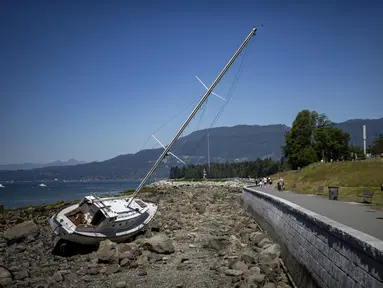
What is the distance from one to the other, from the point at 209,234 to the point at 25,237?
39.1 ft

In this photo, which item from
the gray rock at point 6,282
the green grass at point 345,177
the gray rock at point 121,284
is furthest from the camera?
the green grass at point 345,177

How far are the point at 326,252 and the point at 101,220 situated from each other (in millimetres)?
13794

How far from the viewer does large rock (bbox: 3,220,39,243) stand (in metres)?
21.9

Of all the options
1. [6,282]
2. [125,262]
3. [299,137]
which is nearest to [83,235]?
[125,262]

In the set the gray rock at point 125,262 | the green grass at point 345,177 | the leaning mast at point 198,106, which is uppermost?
the leaning mast at point 198,106

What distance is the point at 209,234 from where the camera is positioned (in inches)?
931

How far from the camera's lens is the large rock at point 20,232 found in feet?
71.8

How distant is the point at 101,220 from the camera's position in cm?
1984

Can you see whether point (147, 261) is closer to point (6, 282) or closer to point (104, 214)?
point (104, 214)

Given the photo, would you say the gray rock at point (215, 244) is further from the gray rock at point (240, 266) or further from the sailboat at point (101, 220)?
the sailboat at point (101, 220)

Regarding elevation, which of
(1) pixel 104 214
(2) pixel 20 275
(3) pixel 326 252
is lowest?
(2) pixel 20 275

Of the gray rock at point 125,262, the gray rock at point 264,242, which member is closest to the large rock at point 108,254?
the gray rock at point 125,262

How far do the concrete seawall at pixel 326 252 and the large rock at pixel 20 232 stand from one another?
53.2 feet

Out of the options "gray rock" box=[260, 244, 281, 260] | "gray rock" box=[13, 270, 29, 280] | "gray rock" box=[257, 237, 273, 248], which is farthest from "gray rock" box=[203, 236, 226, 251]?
"gray rock" box=[13, 270, 29, 280]
